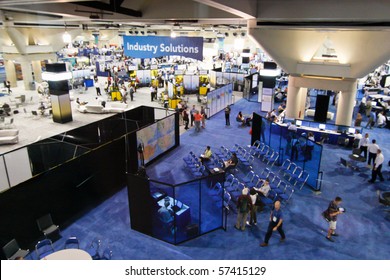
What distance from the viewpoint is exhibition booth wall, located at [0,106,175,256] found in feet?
26.0

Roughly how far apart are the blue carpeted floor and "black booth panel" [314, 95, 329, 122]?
7.82m

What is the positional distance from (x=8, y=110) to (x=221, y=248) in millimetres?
18988

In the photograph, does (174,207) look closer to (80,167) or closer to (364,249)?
(80,167)

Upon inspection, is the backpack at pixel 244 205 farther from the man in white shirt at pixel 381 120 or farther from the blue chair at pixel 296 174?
the man in white shirt at pixel 381 120

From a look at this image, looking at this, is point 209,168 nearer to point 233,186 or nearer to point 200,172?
point 200,172

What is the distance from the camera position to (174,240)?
854 centimetres

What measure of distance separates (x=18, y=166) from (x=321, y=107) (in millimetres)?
16588

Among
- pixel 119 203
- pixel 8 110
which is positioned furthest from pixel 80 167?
pixel 8 110

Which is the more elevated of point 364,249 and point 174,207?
point 174,207

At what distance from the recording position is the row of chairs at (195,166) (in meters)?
11.8

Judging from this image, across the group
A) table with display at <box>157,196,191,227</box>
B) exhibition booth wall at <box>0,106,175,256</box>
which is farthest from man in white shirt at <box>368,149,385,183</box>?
exhibition booth wall at <box>0,106,175,256</box>

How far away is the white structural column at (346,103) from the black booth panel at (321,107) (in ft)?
7.22

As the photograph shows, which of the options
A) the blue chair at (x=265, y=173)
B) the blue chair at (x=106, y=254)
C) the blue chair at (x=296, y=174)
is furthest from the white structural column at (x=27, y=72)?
the blue chair at (x=296, y=174)

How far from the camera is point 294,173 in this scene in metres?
12.4
